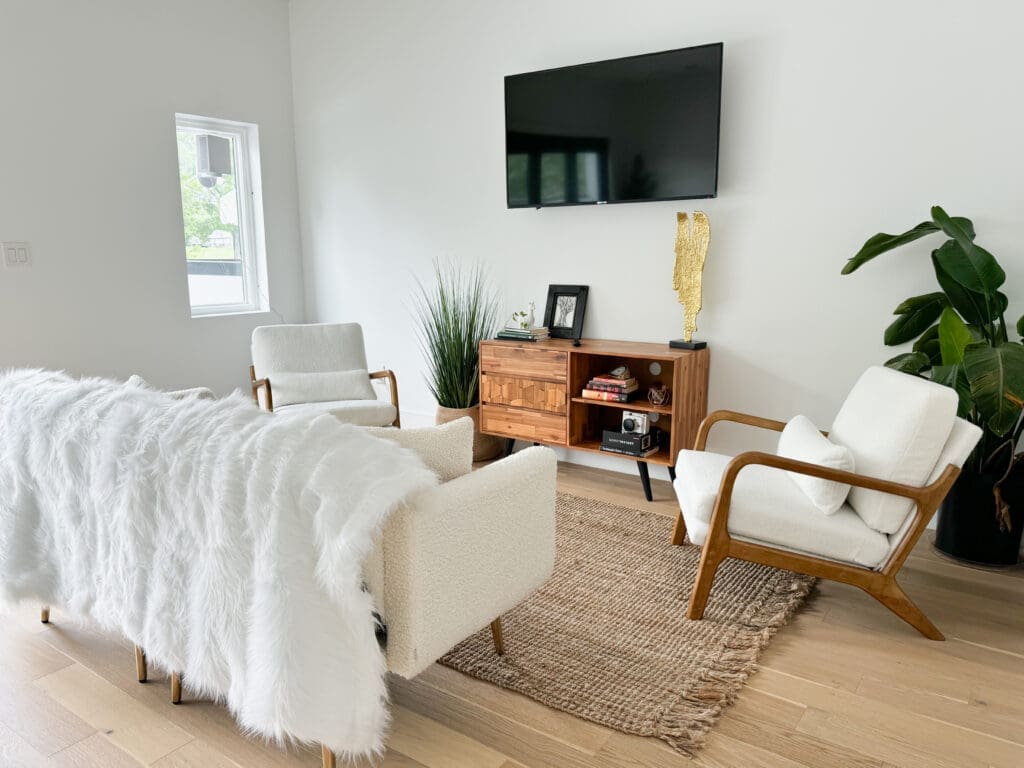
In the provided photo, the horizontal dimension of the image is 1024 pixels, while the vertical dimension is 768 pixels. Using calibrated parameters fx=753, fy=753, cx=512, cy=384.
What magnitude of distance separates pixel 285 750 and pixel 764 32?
11.5 feet

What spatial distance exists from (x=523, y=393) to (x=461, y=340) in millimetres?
561

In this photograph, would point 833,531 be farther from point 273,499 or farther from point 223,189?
point 223,189

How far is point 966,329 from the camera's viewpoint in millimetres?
2822

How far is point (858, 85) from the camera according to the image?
11.0 ft

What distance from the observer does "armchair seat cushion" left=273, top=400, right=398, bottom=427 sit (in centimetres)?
395

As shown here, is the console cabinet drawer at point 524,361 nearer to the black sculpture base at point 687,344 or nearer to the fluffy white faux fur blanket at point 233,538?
the black sculpture base at point 687,344

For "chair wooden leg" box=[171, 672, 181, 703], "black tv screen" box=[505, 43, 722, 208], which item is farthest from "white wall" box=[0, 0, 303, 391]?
"chair wooden leg" box=[171, 672, 181, 703]

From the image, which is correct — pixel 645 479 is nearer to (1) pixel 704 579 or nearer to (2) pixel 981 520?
(1) pixel 704 579

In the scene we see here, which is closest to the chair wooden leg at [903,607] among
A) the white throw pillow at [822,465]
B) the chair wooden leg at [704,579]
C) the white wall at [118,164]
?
the white throw pillow at [822,465]

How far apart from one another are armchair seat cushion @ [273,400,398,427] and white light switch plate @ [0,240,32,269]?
1606 millimetres

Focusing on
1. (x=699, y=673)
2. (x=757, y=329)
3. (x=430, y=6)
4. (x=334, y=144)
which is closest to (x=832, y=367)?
(x=757, y=329)

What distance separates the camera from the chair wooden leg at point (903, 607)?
2428 millimetres

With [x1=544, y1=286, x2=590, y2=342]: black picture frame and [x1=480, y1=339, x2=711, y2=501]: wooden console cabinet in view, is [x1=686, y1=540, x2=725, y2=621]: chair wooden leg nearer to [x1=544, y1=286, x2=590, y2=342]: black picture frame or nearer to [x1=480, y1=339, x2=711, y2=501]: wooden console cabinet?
[x1=480, y1=339, x2=711, y2=501]: wooden console cabinet

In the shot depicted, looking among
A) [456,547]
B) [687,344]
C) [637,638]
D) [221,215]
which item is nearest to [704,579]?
[637,638]
